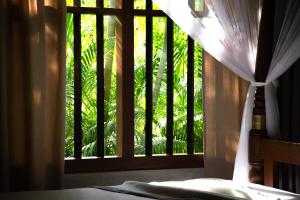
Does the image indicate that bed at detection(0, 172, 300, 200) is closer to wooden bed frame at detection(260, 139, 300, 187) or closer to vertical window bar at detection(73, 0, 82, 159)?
wooden bed frame at detection(260, 139, 300, 187)

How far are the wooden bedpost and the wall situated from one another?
478mm

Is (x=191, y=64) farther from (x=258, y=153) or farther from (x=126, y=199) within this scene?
(x=126, y=199)

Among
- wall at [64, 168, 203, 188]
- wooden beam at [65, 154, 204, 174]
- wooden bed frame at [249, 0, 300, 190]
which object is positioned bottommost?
wall at [64, 168, 203, 188]

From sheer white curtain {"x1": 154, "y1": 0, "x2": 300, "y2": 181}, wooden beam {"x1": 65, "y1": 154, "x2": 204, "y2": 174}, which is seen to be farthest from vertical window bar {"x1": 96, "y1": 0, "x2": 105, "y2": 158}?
A: sheer white curtain {"x1": 154, "y1": 0, "x2": 300, "y2": 181}

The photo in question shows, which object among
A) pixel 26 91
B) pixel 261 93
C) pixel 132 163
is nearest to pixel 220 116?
pixel 261 93

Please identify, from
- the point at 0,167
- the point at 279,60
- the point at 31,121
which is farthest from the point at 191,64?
the point at 0,167

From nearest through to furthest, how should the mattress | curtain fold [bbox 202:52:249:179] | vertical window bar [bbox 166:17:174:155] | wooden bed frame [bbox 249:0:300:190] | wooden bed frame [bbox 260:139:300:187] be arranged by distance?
the mattress → wooden bed frame [bbox 260:139:300:187] → wooden bed frame [bbox 249:0:300:190] → curtain fold [bbox 202:52:249:179] → vertical window bar [bbox 166:17:174:155]

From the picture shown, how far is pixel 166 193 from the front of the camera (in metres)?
2.11

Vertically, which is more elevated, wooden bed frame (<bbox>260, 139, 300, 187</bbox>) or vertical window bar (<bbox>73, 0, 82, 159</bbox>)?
vertical window bar (<bbox>73, 0, 82, 159</bbox>)

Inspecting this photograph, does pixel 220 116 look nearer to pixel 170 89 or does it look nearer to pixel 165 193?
pixel 170 89

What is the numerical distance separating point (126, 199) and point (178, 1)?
4.40ft

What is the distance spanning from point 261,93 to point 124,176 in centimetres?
99

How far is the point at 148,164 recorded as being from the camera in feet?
10.2

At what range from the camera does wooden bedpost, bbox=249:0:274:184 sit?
2799 mm
